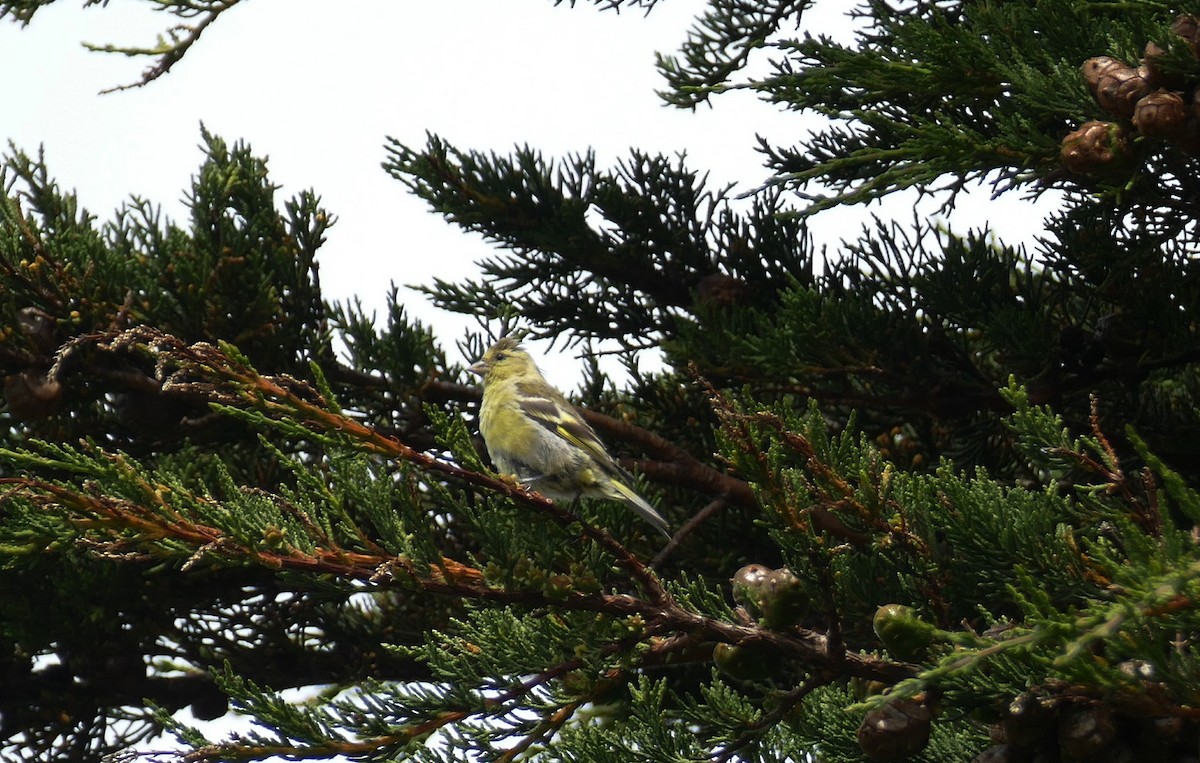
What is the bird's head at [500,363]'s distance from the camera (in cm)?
509

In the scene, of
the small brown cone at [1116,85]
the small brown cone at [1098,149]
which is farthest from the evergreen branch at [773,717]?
the small brown cone at [1116,85]

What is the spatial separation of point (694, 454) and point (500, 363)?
2.54 ft

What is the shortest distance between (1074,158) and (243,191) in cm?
282

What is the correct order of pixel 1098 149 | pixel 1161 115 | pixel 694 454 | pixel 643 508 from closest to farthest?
pixel 1161 115 < pixel 1098 149 < pixel 643 508 < pixel 694 454

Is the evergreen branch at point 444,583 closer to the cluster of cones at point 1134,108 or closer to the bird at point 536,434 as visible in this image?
the cluster of cones at point 1134,108

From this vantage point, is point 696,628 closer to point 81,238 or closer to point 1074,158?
point 1074,158

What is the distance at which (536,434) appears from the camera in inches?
211

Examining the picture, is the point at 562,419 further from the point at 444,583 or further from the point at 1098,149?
the point at 1098,149

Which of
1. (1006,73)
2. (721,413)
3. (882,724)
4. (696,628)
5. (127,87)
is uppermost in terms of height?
(127,87)

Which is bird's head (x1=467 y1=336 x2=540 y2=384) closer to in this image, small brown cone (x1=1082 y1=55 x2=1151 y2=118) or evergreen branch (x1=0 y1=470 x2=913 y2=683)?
evergreen branch (x1=0 y1=470 x2=913 y2=683)

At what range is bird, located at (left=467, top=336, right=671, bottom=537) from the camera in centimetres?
497

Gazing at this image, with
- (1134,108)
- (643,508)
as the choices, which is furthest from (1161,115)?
(643,508)

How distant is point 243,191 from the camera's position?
16.0ft

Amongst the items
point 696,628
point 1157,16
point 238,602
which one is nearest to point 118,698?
point 238,602
